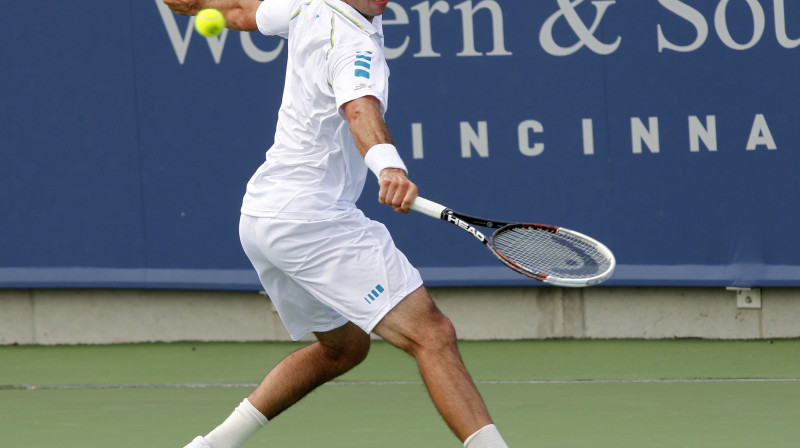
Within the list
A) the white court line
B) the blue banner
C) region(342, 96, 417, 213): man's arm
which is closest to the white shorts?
region(342, 96, 417, 213): man's arm

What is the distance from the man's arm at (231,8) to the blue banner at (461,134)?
8.18 ft

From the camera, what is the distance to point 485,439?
3.51m

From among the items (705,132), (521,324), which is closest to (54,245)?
(521,324)

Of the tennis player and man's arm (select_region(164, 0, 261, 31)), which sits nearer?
the tennis player

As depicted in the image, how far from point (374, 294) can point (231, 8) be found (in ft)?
4.09

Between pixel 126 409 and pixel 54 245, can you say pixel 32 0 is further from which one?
pixel 126 409

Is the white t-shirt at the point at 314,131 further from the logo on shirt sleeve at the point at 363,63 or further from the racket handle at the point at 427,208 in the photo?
the racket handle at the point at 427,208

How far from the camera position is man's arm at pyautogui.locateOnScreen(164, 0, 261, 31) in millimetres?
4398

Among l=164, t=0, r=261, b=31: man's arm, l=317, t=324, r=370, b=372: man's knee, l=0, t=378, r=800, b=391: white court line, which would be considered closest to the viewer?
l=317, t=324, r=370, b=372: man's knee

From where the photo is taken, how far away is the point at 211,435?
4195 mm

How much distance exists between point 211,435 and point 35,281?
3.35 m

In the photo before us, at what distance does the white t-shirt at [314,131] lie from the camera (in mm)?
3705

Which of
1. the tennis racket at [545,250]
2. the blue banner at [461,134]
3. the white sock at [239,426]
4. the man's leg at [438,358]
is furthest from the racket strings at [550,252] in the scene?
the blue banner at [461,134]

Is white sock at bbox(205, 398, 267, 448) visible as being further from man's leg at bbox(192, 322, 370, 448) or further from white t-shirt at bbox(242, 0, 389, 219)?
white t-shirt at bbox(242, 0, 389, 219)
